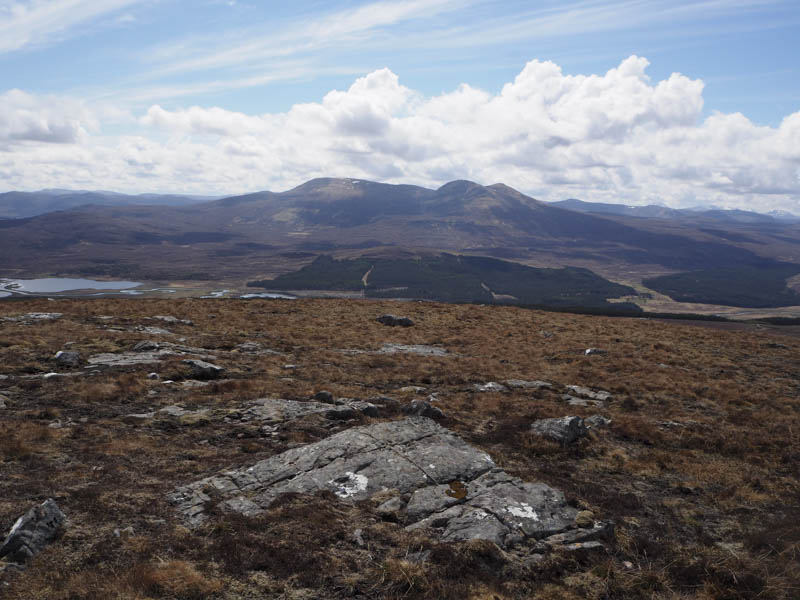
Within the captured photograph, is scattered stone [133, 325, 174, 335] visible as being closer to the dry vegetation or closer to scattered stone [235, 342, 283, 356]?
the dry vegetation

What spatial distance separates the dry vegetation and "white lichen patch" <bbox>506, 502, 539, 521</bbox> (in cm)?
134

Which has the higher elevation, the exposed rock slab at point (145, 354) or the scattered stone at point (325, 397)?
the exposed rock slab at point (145, 354)

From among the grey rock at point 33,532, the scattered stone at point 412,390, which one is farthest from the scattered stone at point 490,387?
the grey rock at point 33,532

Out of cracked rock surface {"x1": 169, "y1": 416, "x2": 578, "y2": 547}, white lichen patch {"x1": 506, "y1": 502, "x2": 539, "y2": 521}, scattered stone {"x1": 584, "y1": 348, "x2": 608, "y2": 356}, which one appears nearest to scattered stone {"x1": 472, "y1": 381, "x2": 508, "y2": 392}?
cracked rock surface {"x1": 169, "y1": 416, "x2": 578, "y2": 547}

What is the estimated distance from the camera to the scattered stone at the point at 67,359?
23.0 meters

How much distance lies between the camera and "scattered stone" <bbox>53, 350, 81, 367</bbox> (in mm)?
23016

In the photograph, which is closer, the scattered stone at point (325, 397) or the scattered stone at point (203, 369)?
the scattered stone at point (325, 397)

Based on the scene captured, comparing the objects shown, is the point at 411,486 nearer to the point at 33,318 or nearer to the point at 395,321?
the point at 395,321

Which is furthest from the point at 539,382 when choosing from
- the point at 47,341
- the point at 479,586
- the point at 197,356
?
the point at 47,341

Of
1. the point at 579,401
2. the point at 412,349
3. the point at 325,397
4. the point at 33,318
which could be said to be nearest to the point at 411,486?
the point at 325,397

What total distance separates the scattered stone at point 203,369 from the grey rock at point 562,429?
16530 millimetres

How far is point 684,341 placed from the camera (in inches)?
1652

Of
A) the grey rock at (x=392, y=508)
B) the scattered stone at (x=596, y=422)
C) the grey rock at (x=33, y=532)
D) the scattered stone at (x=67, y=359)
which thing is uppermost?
the grey rock at (x=33, y=532)

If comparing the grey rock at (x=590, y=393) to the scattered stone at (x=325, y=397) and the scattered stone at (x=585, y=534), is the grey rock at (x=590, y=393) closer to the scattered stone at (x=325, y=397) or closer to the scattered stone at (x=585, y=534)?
the scattered stone at (x=585, y=534)
